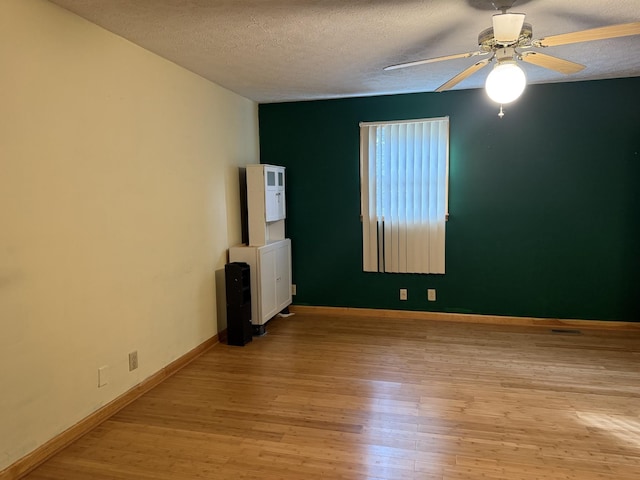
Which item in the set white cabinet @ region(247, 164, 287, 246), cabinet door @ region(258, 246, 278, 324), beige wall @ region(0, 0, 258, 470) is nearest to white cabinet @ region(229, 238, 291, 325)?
cabinet door @ region(258, 246, 278, 324)

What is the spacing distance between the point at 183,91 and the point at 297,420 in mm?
2637

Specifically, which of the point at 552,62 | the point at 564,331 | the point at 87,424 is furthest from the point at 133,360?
the point at 564,331

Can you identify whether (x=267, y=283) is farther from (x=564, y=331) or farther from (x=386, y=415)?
(x=564, y=331)

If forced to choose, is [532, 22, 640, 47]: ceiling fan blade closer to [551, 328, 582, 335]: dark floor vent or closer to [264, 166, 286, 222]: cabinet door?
[264, 166, 286, 222]: cabinet door

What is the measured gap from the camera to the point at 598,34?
6.82 ft

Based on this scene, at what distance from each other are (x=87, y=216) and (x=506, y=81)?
2433mm

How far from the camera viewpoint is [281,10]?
2471mm

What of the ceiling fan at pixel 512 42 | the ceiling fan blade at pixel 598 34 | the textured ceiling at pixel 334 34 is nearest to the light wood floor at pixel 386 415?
the ceiling fan at pixel 512 42

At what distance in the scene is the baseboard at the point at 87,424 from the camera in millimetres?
2238

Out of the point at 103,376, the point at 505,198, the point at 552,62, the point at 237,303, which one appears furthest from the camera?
the point at 505,198

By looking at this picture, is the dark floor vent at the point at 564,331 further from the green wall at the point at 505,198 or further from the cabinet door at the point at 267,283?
the cabinet door at the point at 267,283

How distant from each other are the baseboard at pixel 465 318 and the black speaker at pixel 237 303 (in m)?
1.20

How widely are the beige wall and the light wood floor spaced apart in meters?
0.36

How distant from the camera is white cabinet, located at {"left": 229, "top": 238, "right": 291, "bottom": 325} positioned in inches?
168
